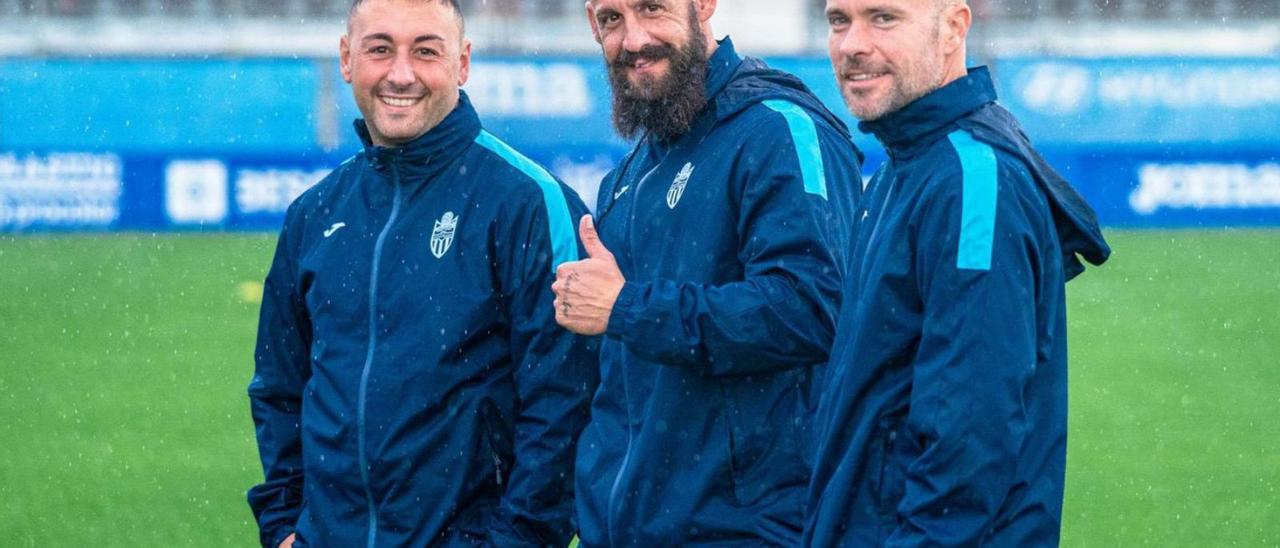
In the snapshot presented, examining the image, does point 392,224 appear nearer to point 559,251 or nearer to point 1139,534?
point 559,251

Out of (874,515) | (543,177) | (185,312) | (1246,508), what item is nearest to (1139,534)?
(1246,508)

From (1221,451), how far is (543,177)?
4891mm

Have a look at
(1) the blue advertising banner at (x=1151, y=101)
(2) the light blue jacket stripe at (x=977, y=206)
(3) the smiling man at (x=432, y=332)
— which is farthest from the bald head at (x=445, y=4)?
(1) the blue advertising banner at (x=1151, y=101)

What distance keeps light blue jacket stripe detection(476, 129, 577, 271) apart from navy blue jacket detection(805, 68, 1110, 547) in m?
0.86

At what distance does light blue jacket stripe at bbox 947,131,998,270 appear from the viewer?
2.50 m

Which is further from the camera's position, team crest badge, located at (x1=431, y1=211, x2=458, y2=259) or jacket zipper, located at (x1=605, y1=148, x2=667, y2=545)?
team crest badge, located at (x1=431, y1=211, x2=458, y2=259)

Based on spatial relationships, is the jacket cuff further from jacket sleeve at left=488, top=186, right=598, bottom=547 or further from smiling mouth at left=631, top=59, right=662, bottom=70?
smiling mouth at left=631, top=59, right=662, bottom=70

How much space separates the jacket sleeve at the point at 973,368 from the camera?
2.47 m

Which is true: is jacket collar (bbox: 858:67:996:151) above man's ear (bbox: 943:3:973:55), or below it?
below

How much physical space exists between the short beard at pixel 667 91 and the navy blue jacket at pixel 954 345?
2.19ft

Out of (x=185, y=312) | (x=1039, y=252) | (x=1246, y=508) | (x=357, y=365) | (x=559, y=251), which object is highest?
(x=1039, y=252)

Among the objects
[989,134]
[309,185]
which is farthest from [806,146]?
[309,185]

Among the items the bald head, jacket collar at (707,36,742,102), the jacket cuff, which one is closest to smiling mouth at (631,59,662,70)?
jacket collar at (707,36,742,102)

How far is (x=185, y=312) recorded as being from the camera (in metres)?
10.8
